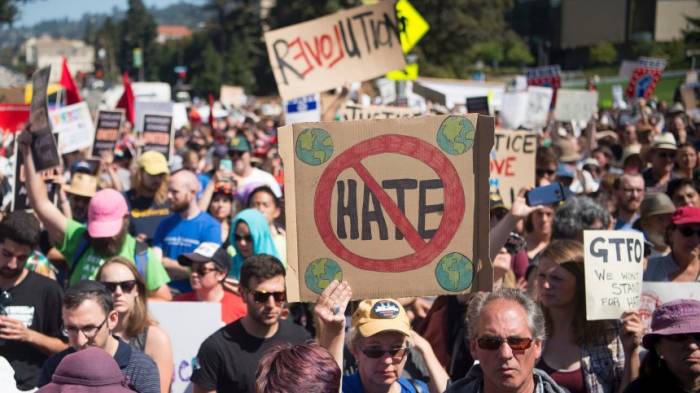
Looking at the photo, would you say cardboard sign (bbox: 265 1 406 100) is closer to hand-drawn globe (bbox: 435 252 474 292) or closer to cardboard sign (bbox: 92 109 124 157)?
cardboard sign (bbox: 92 109 124 157)

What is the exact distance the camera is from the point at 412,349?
462 cm

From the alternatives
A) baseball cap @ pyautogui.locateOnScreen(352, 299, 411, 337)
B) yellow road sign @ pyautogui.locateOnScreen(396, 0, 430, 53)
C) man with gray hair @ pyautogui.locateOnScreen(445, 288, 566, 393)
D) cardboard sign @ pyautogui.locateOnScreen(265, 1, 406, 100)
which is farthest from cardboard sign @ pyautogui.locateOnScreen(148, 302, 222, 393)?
yellow road sign @ pyautogui.locateOnScreen(396, 0, 430, 53)

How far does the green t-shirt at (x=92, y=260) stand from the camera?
5746 millimetres

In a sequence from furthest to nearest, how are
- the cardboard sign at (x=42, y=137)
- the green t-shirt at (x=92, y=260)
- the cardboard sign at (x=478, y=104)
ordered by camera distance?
the cardboard sign at (x=478, y=104) → the cardboard sign at (x=42, y=137) → the green t-shirt at (x=92, y=260)

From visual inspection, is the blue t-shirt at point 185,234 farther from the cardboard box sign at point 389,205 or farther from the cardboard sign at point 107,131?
the cardboard sign at point 107,131

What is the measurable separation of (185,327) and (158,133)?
6.93 metres

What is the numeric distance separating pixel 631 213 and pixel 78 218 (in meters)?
4.09

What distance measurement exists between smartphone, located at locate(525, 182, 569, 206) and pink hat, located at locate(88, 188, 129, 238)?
2286mm

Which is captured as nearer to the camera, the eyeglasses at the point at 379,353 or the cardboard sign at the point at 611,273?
the eyeglasses at the point at 379,353

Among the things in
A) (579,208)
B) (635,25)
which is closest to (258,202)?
(579,208)

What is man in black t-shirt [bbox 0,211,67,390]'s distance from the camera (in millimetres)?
5109

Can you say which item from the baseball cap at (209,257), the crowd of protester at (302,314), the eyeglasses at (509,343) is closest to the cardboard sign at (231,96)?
the crowd of protester at (302,314)

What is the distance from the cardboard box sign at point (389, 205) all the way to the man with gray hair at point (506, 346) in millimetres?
115

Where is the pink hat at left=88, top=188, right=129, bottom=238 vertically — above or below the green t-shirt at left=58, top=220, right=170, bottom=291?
above
